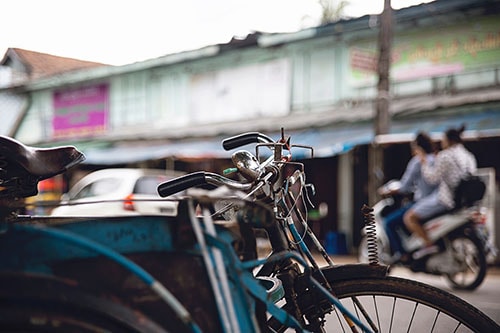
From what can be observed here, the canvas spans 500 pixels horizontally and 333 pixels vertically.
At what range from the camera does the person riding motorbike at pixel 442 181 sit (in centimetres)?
650

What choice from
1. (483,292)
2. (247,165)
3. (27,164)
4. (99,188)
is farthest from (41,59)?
(99,188)

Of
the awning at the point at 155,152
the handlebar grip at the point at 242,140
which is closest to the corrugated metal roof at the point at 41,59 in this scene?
the handlebar grip at the point at 242,140

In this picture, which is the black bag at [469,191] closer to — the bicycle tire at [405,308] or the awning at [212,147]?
the awning at [212,147]

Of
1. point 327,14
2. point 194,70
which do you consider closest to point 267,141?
point 194,70

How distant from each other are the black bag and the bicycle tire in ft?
15.1

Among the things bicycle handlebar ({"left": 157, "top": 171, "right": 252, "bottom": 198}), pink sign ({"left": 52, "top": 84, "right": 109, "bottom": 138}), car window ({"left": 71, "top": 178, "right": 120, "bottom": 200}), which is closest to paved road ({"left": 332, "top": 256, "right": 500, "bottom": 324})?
bicycle handlebar ({"left": 157, "top": 171, "right": 252, "bottom": 198})

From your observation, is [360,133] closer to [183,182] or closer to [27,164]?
[183,182]

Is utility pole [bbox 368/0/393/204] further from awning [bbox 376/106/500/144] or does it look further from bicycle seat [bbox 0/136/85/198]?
bicycle seat [bbox 0/136/85/198]

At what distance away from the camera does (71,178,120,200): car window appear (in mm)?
9406

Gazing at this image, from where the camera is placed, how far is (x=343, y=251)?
38.6 feet

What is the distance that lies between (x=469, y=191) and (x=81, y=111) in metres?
16.2

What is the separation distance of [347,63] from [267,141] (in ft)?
37.7

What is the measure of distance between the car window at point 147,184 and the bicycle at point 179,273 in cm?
710

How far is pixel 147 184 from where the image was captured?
9305mm
